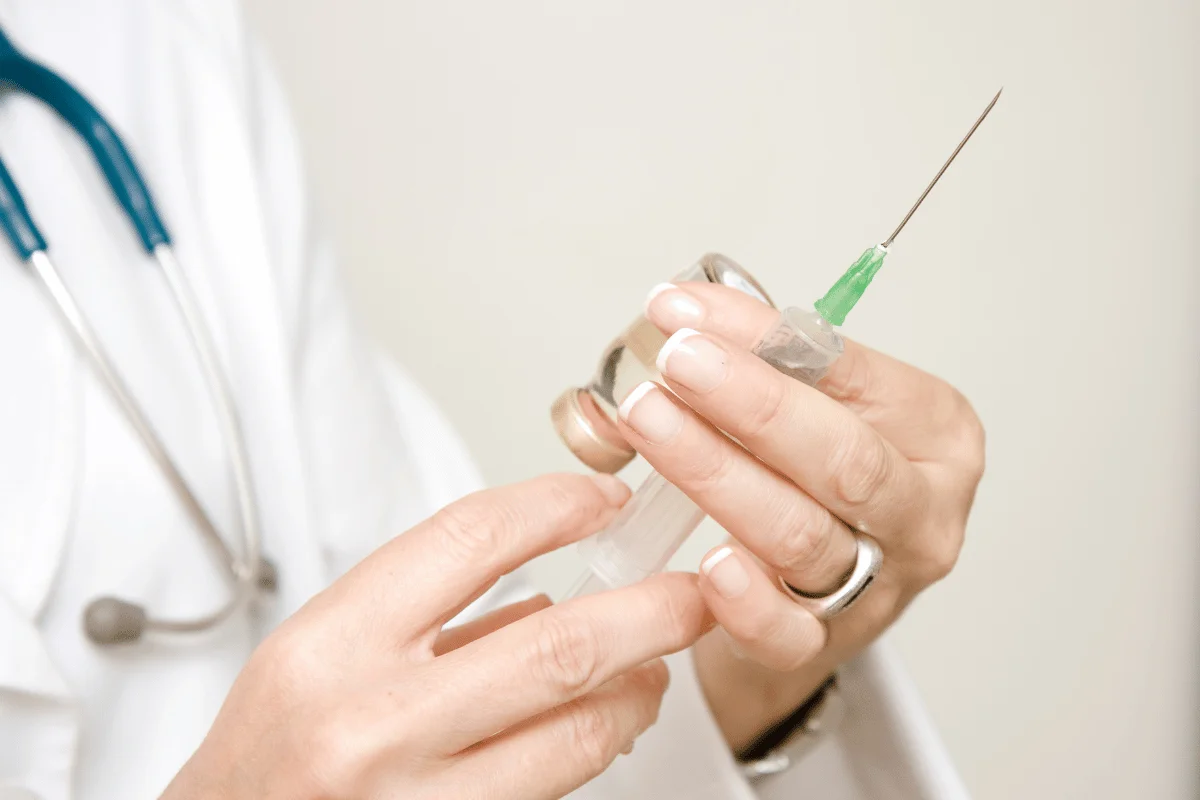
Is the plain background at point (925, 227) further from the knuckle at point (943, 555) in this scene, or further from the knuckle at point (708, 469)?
the knuckle at point (708, 469)

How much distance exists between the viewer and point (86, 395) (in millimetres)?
589

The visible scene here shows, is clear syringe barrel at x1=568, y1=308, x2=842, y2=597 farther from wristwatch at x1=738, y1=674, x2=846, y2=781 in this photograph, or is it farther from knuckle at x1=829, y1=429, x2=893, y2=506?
wristwatch at x1=738, y1=674, x2=846, y2=781

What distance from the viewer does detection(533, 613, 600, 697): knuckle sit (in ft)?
1.27

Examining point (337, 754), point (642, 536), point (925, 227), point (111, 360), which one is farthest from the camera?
point (925, 227)

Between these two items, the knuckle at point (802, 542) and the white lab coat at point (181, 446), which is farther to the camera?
the white lab coat at point (181, 446)

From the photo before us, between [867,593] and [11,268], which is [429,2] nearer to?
[11,268]

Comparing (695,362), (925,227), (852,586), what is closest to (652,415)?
(695,362)

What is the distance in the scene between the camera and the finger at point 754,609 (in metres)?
0.44

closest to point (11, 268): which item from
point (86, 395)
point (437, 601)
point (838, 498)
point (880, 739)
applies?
point (86, 395)

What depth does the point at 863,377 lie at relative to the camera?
1.63 feet

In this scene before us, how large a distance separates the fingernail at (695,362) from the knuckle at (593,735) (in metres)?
0.17

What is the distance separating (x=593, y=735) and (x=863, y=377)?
0.24m

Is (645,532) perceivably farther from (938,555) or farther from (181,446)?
(181,446)

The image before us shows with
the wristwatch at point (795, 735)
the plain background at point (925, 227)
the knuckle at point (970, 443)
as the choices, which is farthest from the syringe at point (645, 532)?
the plain background at point (925, 227)
